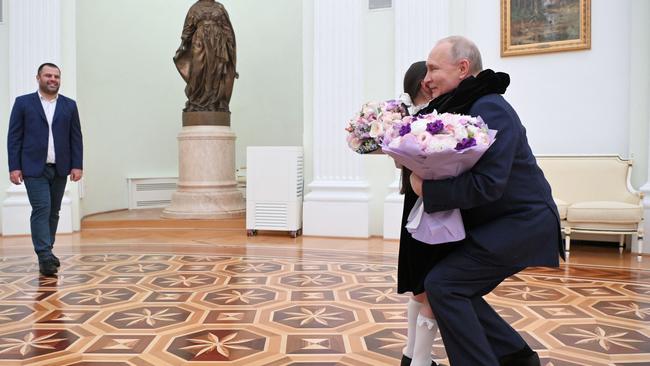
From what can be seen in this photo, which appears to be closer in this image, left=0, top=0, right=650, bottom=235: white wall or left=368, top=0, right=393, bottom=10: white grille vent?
left=0, top=0, right=650, bottom=235: white wall

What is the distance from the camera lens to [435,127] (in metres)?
1.81

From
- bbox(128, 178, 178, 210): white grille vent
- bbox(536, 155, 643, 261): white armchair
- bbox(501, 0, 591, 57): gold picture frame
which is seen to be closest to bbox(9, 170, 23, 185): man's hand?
bbox(128, 178, 178, 210): white grille vent

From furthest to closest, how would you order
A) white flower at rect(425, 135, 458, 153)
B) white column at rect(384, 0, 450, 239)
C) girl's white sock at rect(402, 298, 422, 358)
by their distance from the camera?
white column at rect(384, 0, 450, 239) → girl's white sock at rect(402, 298, 422, 358) → white flower at rect(425, 135, 458, 153)

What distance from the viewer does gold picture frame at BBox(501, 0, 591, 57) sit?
21.0ft

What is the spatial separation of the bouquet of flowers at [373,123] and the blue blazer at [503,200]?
0.32 metres

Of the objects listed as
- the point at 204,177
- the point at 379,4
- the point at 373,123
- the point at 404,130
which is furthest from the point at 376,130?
the point at 204,177

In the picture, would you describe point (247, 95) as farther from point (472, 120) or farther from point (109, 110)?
point (472, 120)

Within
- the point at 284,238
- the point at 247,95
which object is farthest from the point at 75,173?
the point at 247,95

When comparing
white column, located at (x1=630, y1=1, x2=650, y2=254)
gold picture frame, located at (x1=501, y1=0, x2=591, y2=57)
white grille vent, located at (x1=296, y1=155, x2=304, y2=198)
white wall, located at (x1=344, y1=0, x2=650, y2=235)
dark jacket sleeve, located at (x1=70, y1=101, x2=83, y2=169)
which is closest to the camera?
dark jacket sleeve, located at (x1=70, y1=101, x2=83, y2=169)

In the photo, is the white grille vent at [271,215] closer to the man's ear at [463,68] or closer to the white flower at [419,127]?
the man's ear at [463,68]

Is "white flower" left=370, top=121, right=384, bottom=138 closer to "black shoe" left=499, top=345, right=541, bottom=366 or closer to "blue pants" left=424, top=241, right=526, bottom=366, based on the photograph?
"blue pants" left=424, top=241, right=526, bottom=366

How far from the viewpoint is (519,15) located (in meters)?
6.70

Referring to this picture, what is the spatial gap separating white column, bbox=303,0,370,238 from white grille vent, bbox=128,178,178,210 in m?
3.56

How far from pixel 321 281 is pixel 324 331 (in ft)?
4.34
